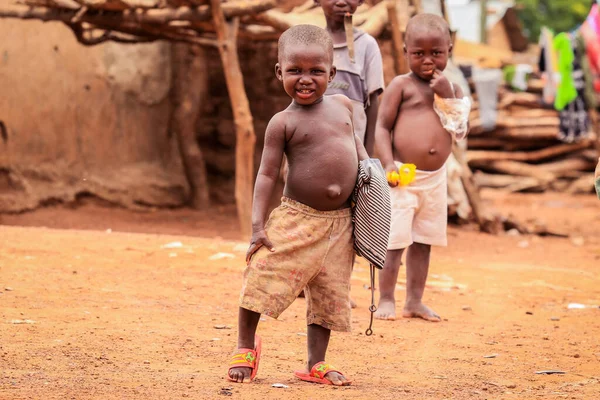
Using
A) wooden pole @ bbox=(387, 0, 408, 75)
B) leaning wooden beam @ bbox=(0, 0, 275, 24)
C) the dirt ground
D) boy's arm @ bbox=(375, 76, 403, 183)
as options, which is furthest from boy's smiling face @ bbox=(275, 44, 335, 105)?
wooden pole @ bbox=(387, 0, 408, 75)

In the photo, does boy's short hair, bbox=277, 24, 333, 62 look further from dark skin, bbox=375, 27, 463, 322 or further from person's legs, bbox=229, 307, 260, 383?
dark skin, bbox=375, 27, 463, 322

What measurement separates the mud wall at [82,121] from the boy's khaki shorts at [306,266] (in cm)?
667

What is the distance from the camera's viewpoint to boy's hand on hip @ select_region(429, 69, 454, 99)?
4.44 m

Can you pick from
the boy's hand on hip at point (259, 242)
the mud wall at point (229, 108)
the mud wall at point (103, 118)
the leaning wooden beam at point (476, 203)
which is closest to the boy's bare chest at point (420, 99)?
the boy's hand on hip at point (259, 242)

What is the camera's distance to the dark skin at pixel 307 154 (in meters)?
3.13

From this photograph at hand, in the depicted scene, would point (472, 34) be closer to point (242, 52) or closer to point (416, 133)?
point (242, 52)

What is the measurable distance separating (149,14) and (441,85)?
4.22 meters

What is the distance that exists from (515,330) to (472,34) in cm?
2490

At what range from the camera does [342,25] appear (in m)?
4.73

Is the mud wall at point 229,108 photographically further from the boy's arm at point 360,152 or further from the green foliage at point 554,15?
the green foliage at point 554,15

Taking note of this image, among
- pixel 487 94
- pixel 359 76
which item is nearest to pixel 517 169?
pixel 487 94

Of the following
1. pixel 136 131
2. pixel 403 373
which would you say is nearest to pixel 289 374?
pixel 403 373

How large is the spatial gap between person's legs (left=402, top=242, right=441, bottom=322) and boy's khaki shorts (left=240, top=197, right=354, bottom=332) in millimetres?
1419

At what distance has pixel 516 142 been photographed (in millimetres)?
16391
